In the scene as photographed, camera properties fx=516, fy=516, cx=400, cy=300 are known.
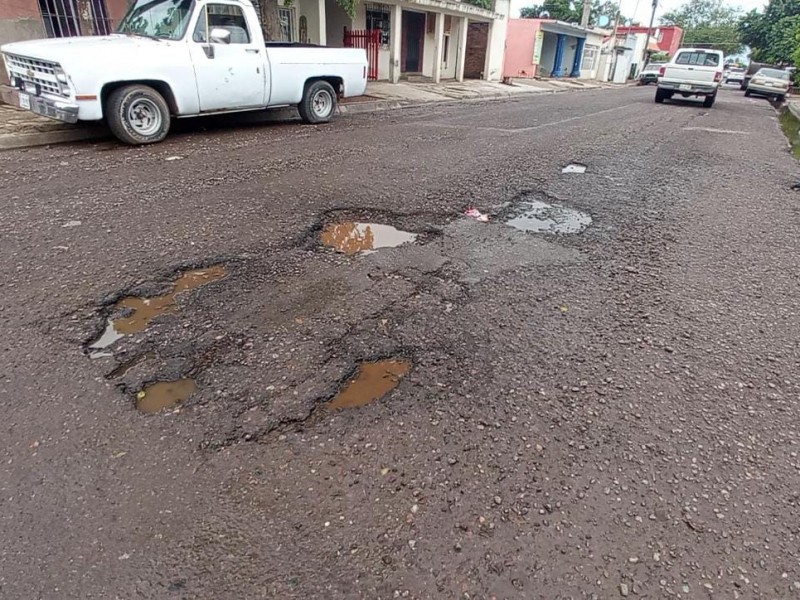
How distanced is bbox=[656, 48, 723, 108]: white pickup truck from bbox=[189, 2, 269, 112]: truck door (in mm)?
15133

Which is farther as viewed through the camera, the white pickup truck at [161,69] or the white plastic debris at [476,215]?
the white pickup truck at [161,69]

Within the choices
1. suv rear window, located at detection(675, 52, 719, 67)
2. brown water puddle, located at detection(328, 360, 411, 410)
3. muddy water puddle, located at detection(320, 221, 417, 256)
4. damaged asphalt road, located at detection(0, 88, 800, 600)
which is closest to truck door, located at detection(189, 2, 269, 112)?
damaged asphalt road, located at detection(0, 88, 800, 600)

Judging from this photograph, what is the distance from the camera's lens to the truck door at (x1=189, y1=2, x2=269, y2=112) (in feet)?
25.8

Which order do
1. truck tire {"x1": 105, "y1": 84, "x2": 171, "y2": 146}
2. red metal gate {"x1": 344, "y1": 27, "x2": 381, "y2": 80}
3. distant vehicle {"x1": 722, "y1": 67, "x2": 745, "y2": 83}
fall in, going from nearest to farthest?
truck tire {"x1": 105, "y1": 84, "x2": 171, "y2": 146}
red metal gate {"x1": 344, "y1": 27, "x2": 381, "y2": 80}
distant vehicle {"x1": 722, "y1": 67, "x2": 745, "y2": 83}

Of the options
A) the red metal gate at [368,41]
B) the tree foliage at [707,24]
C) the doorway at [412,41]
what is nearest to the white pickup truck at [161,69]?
the red metal gate at [368,41]

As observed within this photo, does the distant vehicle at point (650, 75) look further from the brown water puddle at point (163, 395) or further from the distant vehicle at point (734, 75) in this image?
the brown water puddle at point (163, 395)

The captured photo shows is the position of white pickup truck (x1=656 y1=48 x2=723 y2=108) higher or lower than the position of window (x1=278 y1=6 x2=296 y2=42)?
lower

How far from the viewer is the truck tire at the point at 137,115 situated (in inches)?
281

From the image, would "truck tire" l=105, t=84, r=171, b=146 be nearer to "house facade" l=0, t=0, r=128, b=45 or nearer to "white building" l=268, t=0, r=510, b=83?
"house facade" l=0, t=0, r=128, b=45

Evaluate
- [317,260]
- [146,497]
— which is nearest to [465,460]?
[146,497]

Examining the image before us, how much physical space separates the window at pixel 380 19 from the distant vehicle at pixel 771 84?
807 inches

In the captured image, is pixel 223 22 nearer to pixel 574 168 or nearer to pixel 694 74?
pixel 574 168

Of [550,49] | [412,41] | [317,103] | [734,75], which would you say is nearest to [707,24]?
[734,75]

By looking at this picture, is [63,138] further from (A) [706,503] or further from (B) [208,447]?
(A) [706,503]
